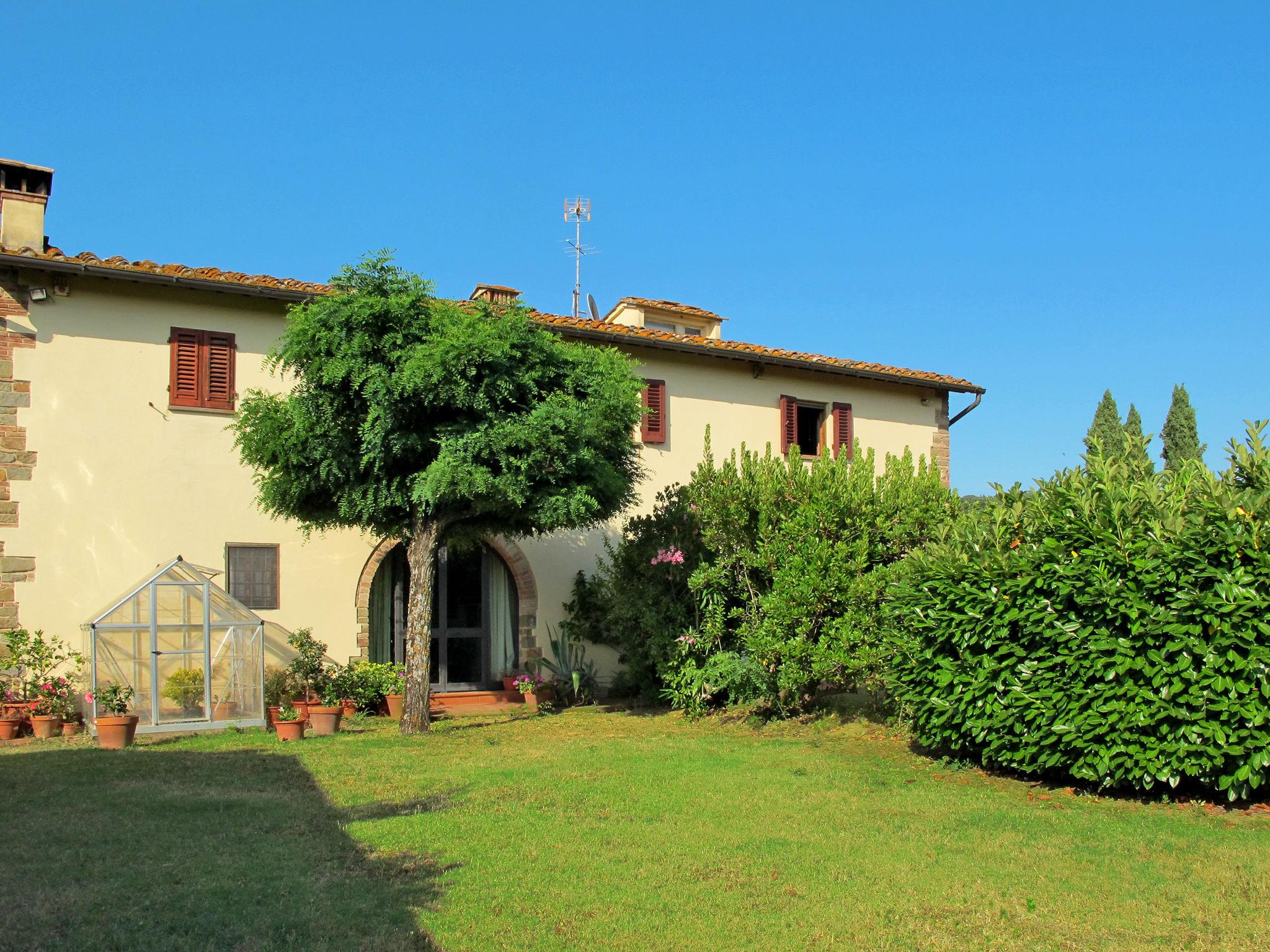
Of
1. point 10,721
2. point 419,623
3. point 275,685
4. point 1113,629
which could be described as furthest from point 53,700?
point 1113,629

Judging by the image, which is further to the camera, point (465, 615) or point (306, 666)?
point (465, 615)

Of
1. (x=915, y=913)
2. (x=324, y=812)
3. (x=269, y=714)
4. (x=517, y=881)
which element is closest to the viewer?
(x=915, y=913)

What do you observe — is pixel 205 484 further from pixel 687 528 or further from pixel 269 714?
pixel 687 528

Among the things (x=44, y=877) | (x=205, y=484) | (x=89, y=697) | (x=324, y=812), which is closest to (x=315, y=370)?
(x=205, y=484)

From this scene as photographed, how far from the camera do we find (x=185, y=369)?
43.0 feet

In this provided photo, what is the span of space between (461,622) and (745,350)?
629 cm

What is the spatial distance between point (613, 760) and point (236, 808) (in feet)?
10.8

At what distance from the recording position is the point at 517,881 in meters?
5.24

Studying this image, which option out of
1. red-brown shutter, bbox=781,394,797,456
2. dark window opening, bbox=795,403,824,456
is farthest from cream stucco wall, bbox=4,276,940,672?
dark window opening, bbox=795,403,824,456

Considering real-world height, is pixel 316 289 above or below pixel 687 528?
above

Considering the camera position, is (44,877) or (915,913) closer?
(915,913)

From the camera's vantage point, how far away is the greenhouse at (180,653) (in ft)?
37.8

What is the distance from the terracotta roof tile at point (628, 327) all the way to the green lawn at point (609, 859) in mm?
6216

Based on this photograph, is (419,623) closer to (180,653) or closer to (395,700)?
(395,700)
